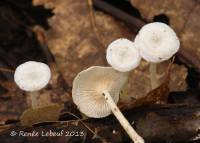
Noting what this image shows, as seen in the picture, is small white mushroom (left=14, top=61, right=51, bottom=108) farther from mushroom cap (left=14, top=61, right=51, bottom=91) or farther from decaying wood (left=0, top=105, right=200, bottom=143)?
decaying wood (left=0, top=105, right=200, bottom=143)

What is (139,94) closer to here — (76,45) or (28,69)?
(76,45)

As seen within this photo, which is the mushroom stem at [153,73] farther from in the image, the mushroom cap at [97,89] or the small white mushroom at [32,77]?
the small white mushroom at [32,77]

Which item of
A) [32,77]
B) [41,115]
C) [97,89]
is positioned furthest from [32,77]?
[97,89]

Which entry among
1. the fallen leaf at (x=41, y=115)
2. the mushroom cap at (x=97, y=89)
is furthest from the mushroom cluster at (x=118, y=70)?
the fallen leaf at (x=41, y=115)

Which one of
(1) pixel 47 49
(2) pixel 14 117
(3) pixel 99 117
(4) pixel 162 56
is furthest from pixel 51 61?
(4) pixel 162 56

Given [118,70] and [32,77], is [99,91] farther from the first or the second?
[32,77]

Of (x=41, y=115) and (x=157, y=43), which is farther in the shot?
(x=41, y=115)
